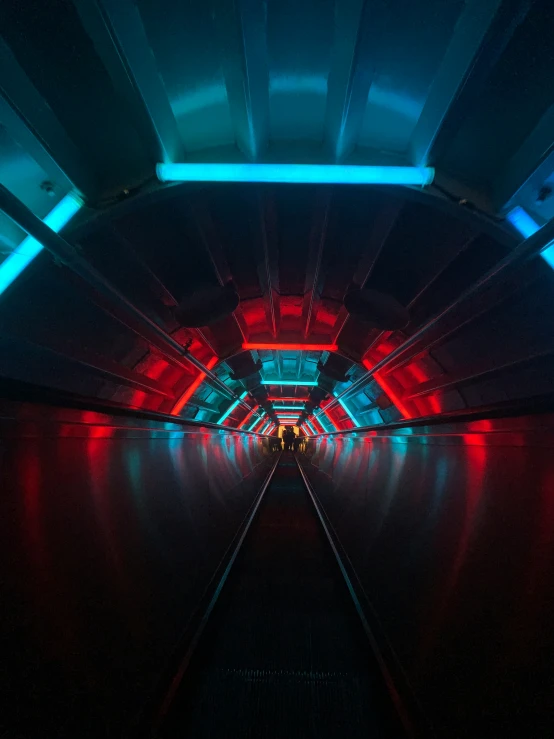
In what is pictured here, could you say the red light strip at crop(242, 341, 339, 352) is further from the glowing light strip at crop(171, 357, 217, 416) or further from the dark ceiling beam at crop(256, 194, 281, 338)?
the glowing light strip at crop(171, 357, 217, 416)

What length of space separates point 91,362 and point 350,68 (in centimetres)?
408

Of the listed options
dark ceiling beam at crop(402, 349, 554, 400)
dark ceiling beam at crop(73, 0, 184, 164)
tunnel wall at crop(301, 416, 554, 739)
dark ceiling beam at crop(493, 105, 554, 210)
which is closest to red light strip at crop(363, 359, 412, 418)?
dark ceiling beam at crop(402, 349, 554, 400)

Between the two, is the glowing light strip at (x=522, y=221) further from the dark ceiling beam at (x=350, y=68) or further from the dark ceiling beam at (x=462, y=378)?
the dark ceiling beam at (x=350, y=68)

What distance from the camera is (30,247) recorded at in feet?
9.38

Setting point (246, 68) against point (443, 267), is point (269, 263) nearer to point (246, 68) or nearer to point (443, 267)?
point (443, 267)

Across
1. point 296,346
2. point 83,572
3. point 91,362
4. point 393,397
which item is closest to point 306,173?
point 83,572

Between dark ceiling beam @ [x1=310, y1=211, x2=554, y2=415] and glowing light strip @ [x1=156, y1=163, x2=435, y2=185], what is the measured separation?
2.91 feet

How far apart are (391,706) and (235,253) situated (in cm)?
437

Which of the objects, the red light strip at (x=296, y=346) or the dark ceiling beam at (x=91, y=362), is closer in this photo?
the dark ceiling beam at (x=91, y=362)

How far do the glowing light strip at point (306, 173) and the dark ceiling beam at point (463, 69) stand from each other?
0.74ft

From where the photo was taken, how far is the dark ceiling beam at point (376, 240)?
10.9ft

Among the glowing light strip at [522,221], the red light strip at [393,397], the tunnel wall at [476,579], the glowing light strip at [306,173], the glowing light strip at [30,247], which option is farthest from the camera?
the red light strip at [393,397]

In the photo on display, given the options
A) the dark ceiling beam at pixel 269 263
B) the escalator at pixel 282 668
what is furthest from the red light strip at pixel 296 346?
the escalator at pixel 282 668

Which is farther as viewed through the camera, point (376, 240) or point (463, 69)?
point (376, 240)
